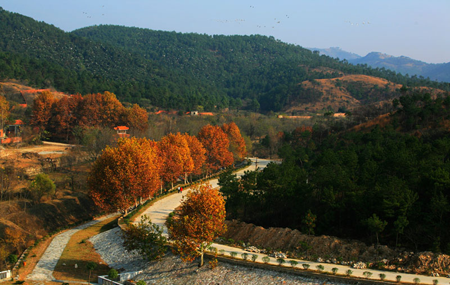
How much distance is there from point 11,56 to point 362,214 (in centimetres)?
9508

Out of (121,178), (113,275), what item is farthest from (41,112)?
(113,275)

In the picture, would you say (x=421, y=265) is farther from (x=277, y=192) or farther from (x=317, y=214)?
(x=277, y=192)

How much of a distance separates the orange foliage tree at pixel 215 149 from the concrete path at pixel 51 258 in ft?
65.3

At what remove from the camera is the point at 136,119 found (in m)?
68.6

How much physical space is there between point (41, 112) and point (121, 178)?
43.9 m

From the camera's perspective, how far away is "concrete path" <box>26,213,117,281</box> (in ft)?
72.4

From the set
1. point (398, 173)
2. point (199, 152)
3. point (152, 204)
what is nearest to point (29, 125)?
point (199, 152)

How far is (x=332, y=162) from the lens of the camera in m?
31.8

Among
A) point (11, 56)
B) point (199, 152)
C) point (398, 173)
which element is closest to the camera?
point (398, 173)

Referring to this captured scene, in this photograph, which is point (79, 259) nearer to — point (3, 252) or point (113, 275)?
point (113, 275)

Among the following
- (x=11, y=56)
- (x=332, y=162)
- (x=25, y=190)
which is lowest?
(x=25, y=190)

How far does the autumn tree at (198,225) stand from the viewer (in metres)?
20.1

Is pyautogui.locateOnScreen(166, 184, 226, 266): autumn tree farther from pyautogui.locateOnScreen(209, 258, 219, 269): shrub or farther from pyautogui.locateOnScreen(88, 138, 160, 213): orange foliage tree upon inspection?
pyautogui.locateOnScreen(88, 138, 160, 213): orange foliage tree

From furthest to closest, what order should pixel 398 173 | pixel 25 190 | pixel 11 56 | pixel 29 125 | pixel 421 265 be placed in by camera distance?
pixel 11 56 → pixel 29 125 → pixel 25 190 → pixel 398 173 → pixel 421 265
